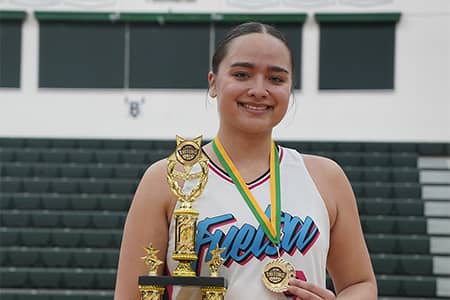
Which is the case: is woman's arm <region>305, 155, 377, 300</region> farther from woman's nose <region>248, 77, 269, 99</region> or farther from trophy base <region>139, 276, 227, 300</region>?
trophy base <region>139, 276, 227, 300</region>

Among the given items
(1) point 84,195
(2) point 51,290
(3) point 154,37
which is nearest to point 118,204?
(1) point 84,195

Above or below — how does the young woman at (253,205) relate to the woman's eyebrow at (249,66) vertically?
below

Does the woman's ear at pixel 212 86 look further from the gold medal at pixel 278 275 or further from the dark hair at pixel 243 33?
the gold medal at pixel 278 275

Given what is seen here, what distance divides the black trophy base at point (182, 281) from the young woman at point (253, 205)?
8cm

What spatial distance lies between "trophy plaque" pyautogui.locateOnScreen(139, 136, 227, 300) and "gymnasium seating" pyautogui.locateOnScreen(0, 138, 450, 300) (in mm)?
5624

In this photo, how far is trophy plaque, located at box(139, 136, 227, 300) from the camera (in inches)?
59.8

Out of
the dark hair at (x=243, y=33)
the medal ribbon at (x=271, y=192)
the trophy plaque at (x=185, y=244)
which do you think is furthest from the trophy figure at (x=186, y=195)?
the dark hair at (x=243, y=33)

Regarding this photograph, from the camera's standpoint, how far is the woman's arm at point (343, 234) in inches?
70.5

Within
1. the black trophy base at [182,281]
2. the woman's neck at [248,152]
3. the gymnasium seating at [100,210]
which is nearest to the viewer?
the black trophy base at [182,281]

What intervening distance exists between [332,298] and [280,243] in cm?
14

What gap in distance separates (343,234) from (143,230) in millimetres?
379

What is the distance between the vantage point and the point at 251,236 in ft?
5.44

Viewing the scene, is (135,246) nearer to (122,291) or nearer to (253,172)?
(122,291)

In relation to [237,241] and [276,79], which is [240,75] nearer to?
[276,79]
